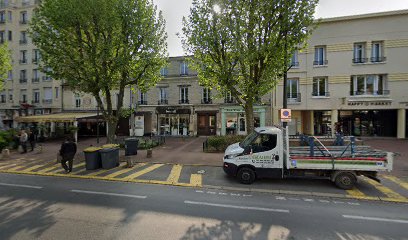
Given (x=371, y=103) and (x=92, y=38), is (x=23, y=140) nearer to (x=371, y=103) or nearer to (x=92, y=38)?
(x=92, y=38)

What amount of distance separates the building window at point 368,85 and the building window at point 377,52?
4.74 ft

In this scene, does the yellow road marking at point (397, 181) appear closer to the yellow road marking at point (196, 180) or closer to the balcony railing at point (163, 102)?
the yellow road marking at point (196, 180)

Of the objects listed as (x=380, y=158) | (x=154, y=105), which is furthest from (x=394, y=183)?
(x=154, y=105)

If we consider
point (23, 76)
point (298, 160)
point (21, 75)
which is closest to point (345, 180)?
point (298, 160)

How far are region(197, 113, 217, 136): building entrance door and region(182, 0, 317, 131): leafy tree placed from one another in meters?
12.4

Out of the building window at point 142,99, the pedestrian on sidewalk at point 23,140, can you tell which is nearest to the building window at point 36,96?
the building window at point 142,99

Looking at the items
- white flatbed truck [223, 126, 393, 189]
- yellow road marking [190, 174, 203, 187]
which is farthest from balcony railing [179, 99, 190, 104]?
white flatbed truck [223, 126, 393, 189]

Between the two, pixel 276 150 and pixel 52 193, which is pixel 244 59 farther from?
pixel 52 193

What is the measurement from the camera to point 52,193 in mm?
6664

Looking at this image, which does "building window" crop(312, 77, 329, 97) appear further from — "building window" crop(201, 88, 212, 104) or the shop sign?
"building window" crop(201, 88, 212, 104)

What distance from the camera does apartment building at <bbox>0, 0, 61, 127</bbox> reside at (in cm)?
2783

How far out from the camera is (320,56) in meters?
20.1

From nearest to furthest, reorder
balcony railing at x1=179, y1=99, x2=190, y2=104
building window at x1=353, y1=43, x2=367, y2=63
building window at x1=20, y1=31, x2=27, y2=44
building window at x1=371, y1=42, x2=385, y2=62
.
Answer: building window at x1=371, y1=42, x2=385, y2=62
building window at x1=353, y1=43, x2=367, y2=63
balcony railing at x1=179, y1=99, x2=190, y2=104
building window at x1=20, y1=31, x2=27, y2=44

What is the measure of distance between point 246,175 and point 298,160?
175cm
